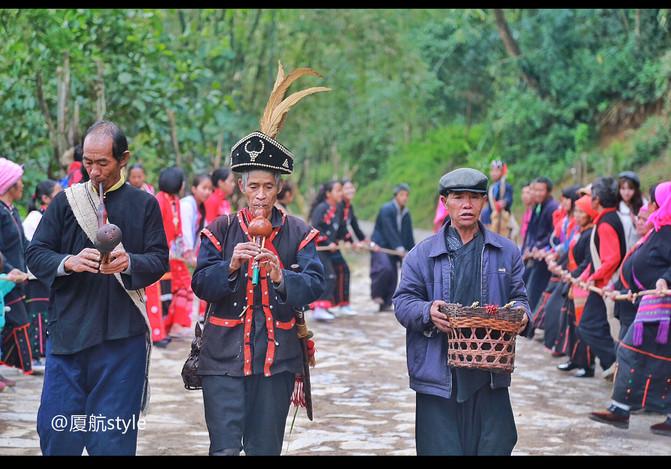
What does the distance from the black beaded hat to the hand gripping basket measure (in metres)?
1.18

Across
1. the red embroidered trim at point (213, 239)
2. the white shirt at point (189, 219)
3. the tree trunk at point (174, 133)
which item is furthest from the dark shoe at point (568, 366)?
the tree trunk at point (174, 133)

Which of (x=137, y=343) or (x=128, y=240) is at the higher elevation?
(x=128, y=240)

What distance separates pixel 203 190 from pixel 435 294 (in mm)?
7483

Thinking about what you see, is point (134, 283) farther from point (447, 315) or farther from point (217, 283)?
point (447, 315)

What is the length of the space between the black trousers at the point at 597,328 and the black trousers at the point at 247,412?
5077 mm

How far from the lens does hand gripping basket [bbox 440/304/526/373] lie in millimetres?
4797

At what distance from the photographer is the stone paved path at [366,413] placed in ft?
24.3

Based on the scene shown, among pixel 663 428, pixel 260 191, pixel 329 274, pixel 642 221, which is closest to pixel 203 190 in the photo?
pixel 329 274

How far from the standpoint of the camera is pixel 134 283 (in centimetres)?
495

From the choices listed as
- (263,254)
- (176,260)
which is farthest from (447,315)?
(176,260)

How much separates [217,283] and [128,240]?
19.2 inches

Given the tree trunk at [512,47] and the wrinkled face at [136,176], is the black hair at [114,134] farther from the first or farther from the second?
the tree trunk at [512,47]

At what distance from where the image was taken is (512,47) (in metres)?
27.8

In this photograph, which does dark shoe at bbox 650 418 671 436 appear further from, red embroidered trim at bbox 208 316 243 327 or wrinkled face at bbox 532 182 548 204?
wrinkled face at bbox 532 182 548 204
